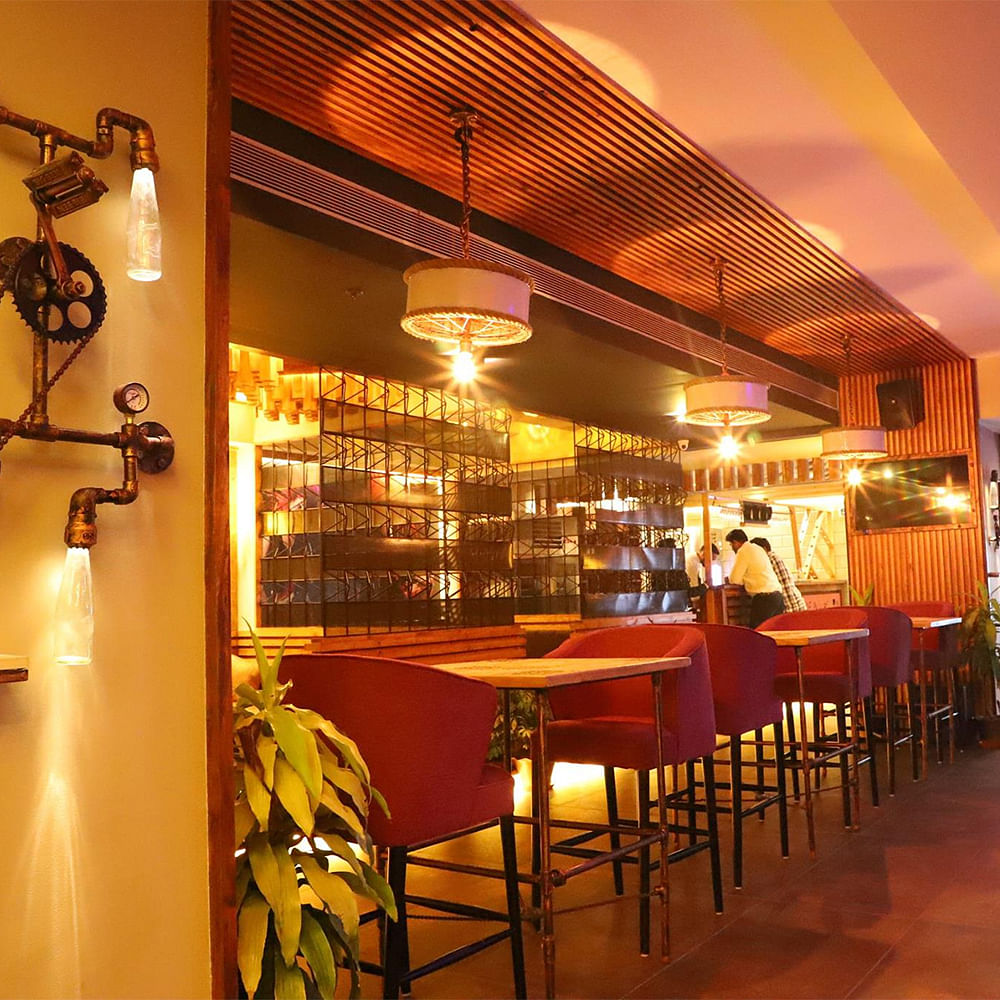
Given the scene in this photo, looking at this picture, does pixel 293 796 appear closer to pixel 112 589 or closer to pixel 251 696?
pixel 251 696

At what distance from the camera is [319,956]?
2.17 meters

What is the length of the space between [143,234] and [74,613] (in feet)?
2.42

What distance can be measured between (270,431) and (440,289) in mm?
6336

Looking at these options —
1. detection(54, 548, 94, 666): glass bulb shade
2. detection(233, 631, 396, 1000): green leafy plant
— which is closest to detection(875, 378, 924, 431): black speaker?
detection(233, 631, 396, 1000): green leafy plant

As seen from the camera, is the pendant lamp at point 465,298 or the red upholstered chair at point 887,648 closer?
the pendant lamp at point 465,298

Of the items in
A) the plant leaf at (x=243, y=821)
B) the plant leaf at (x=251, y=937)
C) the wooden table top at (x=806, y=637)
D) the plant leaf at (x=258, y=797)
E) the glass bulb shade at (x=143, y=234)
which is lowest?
the plant leaf at (x=251, y=937)

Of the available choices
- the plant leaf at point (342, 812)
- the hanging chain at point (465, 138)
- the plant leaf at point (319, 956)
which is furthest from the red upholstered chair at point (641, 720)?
the hanging chain at point (465, 138)

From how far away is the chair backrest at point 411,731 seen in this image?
2607 mm

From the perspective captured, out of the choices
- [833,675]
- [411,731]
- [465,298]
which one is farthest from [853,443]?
[411,731]

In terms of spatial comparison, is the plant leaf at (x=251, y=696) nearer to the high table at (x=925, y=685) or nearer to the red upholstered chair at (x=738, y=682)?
the red upholstered chair at (x=738, y=682)

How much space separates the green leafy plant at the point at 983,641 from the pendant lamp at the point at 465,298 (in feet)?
16.8

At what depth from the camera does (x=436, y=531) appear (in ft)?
30.2

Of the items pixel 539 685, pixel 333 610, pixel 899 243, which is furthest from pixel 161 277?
pixel 333 610

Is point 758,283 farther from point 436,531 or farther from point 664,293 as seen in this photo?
point 436,531
